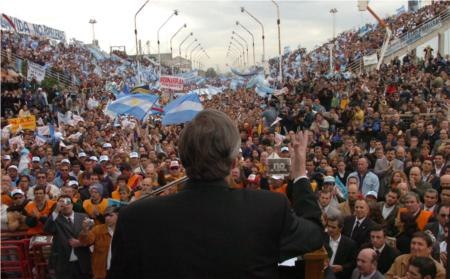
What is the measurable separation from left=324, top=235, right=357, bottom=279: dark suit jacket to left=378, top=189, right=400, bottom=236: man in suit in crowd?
0.83 meters

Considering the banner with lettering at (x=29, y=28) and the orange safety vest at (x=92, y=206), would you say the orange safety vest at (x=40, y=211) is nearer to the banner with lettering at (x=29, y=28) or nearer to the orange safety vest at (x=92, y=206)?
the orange safety vest at (x=92, y=206)

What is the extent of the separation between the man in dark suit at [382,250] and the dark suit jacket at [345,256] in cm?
19

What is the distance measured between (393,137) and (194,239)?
38.0 feet

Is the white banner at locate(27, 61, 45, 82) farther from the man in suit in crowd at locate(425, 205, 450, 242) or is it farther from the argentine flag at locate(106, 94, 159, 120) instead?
the man in suit in crowd at locate(425, 205, 450, 242)

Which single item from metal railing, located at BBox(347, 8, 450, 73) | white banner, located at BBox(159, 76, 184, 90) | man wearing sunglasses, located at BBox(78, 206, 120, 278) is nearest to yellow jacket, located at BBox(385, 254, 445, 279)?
man wearing sunglasses, located at BBox(78, 206, 120, 278)

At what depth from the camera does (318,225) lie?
2020 millimetres

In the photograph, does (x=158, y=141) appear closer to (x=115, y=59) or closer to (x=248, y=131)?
(x=248, y=131)

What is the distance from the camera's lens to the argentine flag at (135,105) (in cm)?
1587

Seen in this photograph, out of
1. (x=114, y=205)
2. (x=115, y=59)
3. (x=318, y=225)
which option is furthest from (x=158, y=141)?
(x=115, y=59)

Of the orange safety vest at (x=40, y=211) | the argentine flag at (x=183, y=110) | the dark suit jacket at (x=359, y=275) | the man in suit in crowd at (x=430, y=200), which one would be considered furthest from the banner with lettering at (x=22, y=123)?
the dark suit jacket at (x=359, y=275)

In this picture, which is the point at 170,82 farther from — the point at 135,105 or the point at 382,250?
the point at 382,250

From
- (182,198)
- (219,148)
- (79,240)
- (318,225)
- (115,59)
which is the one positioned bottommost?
(79,240)

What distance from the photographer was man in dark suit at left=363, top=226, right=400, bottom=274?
5.49 metres

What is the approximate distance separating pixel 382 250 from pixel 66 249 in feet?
12.6
